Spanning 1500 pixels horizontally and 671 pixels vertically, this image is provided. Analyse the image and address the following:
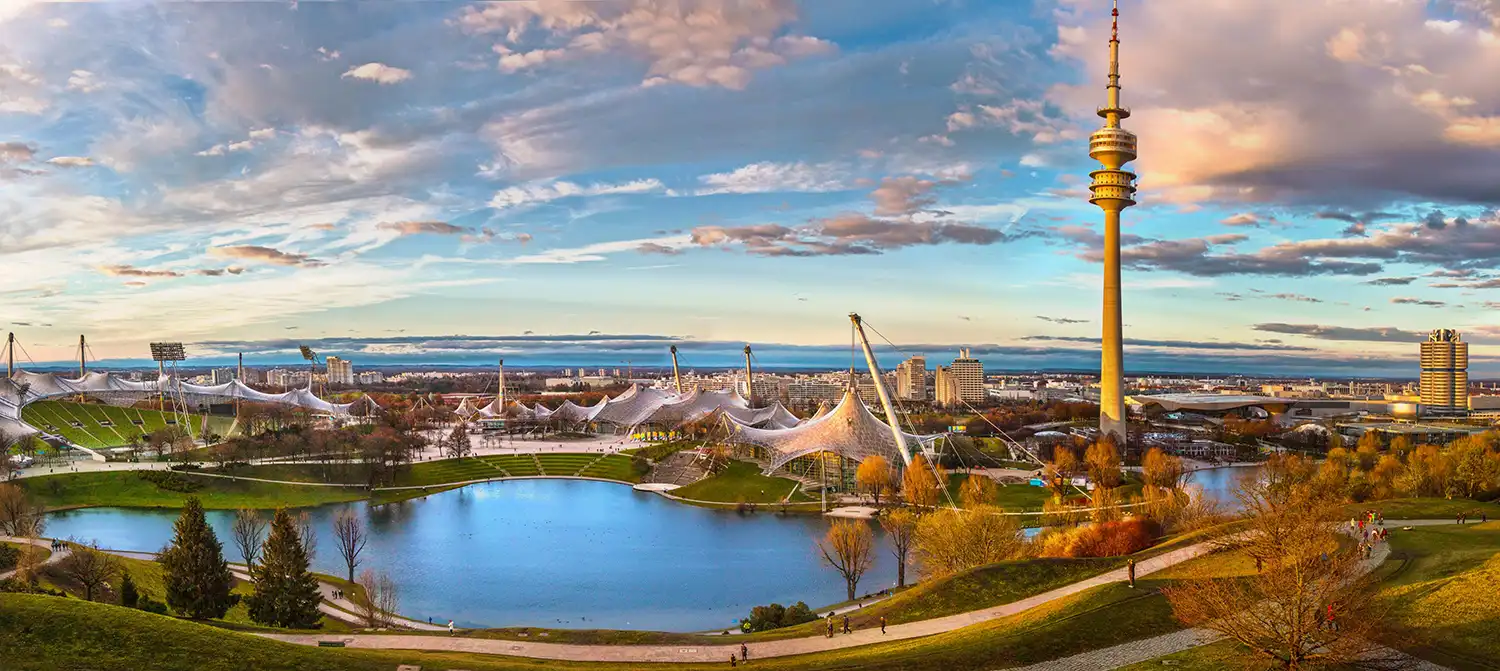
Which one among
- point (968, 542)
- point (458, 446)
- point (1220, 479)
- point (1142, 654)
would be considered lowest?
point (1220, 479)

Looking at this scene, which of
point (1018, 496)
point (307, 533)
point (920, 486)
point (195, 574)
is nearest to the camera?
point (195, 574)

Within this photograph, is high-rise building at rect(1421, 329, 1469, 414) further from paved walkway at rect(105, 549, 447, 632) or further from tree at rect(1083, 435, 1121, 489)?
paved walkway at rect(105, 549, 447, 632)

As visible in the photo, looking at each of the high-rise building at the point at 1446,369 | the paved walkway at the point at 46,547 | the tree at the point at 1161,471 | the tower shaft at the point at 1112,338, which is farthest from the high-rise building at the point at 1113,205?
the high-rise building at the point at 1446,369

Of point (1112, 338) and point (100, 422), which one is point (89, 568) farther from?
point (1112, 338)

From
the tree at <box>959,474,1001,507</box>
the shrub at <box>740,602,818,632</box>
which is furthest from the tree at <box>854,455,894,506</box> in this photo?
the shrub at <box>740,602,818,632</box>

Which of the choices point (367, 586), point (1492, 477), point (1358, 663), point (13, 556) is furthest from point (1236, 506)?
point (13, 556)

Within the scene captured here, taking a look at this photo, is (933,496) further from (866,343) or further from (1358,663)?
(1358,663)

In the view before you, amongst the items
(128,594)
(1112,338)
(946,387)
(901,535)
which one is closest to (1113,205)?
(1112,338)

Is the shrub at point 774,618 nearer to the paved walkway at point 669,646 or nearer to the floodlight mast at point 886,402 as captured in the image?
the paved walkway at point 669,646
